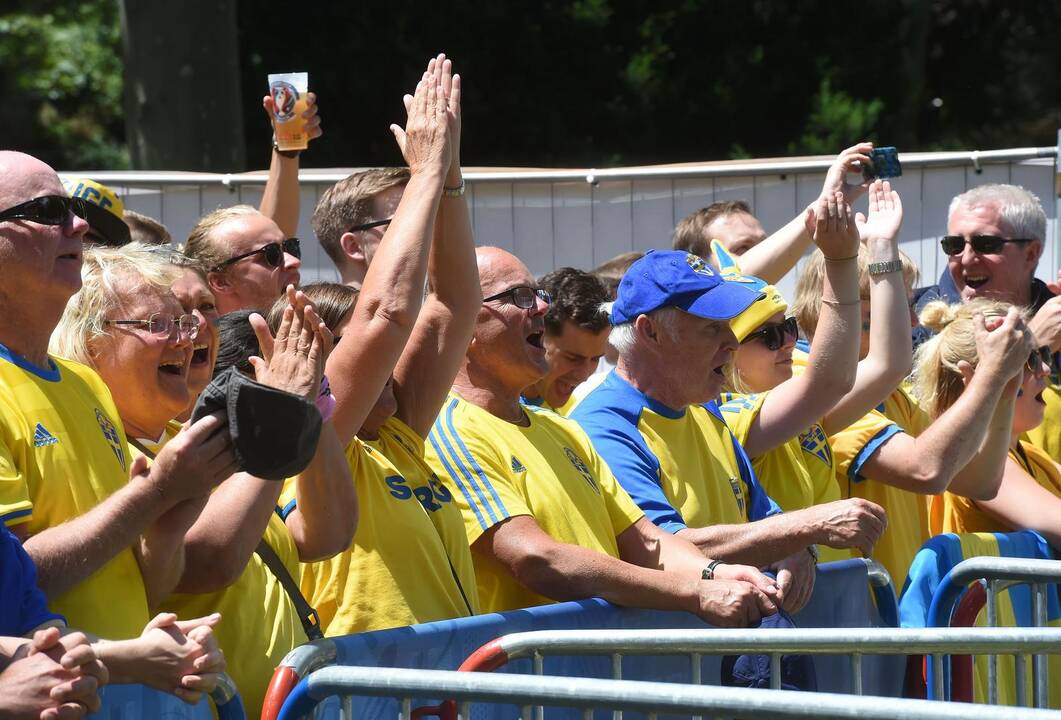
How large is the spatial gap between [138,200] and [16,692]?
5.57 meters

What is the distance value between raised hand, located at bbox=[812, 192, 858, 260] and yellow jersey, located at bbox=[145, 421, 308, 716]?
2147mm

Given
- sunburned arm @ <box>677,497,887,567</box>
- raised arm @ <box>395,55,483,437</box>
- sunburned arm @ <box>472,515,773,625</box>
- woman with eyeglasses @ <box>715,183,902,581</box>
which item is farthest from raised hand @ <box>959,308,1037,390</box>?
raised arm @ <box>395,55,483,437</box>

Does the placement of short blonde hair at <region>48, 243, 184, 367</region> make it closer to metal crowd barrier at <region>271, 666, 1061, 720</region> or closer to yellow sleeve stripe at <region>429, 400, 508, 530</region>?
yellow sleeve stripe at <region>429, 400, 508, 530</region>

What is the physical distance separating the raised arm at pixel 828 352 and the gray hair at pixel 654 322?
1.53 feet

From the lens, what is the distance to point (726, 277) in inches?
183

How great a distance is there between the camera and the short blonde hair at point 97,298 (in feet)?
11.3

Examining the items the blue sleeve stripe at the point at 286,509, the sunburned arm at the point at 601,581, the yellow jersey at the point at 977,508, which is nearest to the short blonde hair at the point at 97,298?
the blue sleeve stripe at the point at 286,509

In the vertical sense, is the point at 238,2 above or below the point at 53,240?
above

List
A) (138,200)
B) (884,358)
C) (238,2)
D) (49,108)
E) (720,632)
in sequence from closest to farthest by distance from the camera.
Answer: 1. (720,632)
2. (884,358)
3. (138,200)
4. (238,2)
5. (49,108)

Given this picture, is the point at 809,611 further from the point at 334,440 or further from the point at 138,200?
the point at 138,200

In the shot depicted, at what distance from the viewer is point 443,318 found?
3900 mm

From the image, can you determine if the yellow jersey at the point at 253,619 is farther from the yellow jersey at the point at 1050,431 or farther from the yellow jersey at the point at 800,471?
the yellow jersey at the point at 1050,431

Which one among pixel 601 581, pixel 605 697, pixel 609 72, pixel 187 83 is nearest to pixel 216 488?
pixel 601 581

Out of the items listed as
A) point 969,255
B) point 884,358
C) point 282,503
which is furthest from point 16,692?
point 969,255
